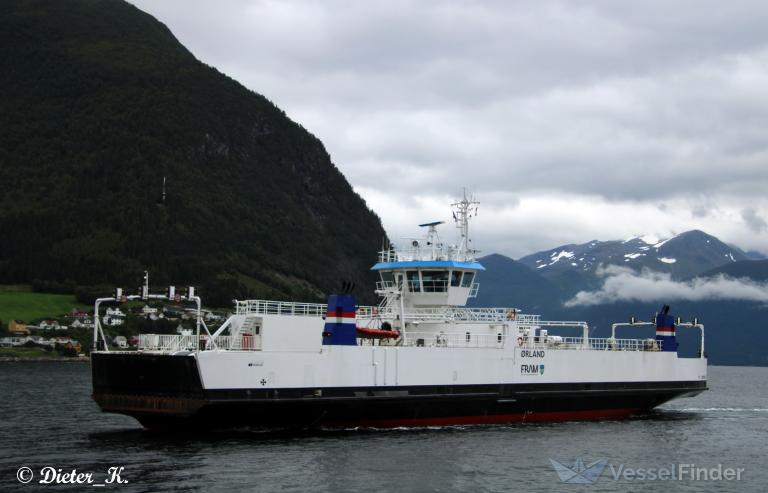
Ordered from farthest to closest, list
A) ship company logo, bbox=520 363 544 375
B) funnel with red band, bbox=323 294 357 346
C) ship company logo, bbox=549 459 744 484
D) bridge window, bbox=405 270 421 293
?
bridge window, bbox=405 270 421 293
ship company logo, bbox=520 363 544 375
funnel with red band, bbox=323 294 357 346
ship company logo, bbox=549 459 744 484

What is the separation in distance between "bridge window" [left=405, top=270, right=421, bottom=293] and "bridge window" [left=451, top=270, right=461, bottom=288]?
5.19 ft

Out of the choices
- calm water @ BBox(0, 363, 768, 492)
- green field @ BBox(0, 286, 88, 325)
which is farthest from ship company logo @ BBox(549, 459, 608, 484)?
green field @ BBox(0, 286, 88, 325)

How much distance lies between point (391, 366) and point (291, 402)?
4722 mm

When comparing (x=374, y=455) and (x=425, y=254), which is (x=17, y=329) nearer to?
(x=425, y=254)

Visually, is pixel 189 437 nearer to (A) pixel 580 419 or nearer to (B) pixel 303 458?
(B) pixel 303 458

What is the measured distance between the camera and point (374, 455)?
32.5 m

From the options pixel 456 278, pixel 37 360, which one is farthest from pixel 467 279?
pixel 37 360

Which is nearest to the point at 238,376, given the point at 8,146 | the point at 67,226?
the point at 67,226

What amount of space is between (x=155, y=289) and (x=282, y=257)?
47022 millimetres

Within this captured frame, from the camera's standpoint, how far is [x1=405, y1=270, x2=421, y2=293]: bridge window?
44406 mm

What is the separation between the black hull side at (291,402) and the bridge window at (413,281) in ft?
19.9

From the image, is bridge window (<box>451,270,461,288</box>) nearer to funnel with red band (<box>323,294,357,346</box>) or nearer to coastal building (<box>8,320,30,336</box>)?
funnel with red band (<box>323,294,357,346</box>)

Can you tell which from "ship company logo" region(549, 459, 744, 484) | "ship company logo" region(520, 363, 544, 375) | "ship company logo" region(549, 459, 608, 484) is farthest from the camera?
"ship company logo" region(520, 363, 544, 375)

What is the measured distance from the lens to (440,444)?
35.4m
